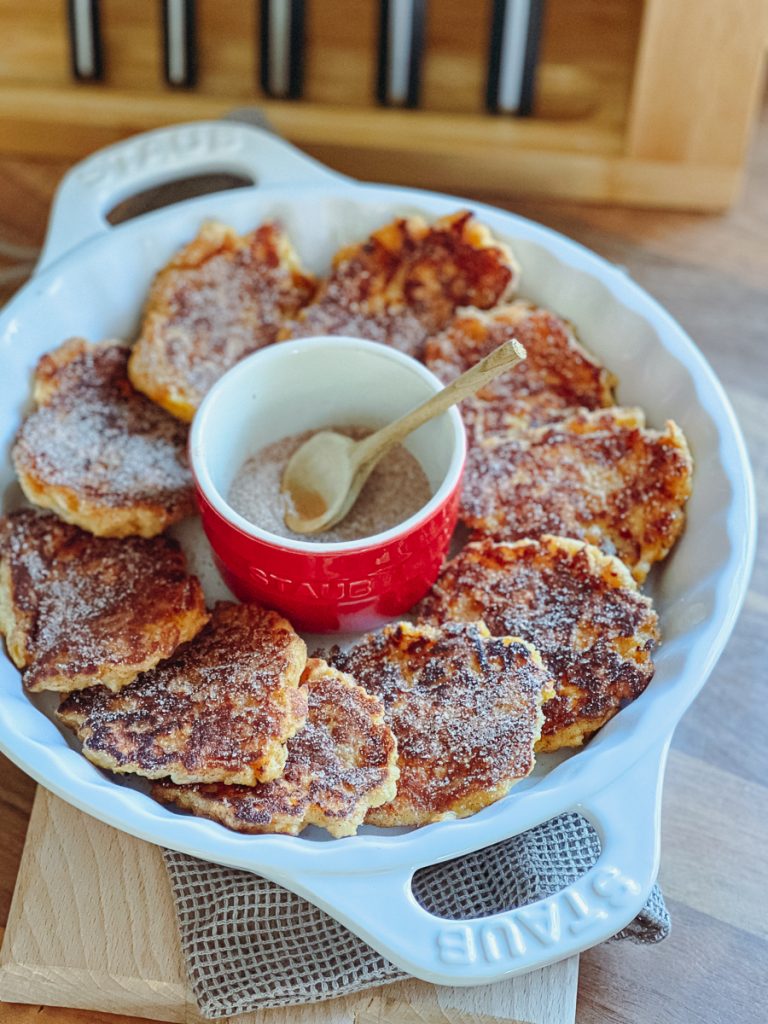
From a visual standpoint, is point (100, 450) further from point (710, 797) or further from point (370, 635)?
point (710, 797)

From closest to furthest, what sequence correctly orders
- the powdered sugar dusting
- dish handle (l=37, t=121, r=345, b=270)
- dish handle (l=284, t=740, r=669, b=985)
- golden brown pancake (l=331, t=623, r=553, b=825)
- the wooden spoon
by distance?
dish handle (l=284, t=740, r=669, b=985), golden brown pancake (l=331, t=623, r=553, b=825), the wooden spoon, the powdered sugar dusting, dish handle (l=37, t=121, r=345, b=270)

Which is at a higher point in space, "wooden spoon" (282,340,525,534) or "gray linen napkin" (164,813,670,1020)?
"wooden spoon" (282,340,525,534)

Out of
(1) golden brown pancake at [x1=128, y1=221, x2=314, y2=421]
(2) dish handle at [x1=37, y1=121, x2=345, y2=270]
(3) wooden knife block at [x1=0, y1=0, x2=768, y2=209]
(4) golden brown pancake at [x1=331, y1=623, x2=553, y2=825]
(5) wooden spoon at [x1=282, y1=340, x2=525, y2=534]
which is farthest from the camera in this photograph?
(3) wooden knife block at [x1=0, y1=0, x2=768, y2=209]

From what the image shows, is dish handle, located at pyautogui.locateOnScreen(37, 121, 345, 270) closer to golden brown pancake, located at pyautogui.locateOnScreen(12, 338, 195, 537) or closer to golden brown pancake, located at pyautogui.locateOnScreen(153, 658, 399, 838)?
golden brown pancake, located at pyautogui.locateOnScreen(12, 338, 195, 537)

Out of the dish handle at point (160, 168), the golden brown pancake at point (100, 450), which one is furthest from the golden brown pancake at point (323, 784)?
the dish handle at point (160, 168)

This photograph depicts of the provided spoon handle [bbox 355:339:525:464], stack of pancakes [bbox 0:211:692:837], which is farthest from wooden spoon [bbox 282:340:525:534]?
stack of pancakes [bbox 0:211:692:837]

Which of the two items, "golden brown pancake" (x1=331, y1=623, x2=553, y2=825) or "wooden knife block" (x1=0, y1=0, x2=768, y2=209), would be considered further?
"wooden knife block" (x1=0, y1=0, x2=768, y2=209)

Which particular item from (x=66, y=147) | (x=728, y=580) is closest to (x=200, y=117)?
(x=66, y=147)
